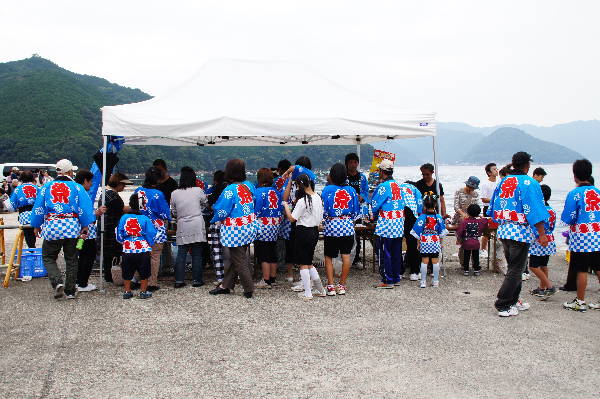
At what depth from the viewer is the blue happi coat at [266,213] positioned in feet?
19.2

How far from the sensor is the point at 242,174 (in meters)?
5.43

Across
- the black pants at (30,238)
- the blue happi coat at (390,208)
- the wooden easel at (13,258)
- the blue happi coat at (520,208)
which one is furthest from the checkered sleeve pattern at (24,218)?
the blue happi coat at (520,208)

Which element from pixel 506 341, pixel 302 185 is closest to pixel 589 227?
pixel 506 341

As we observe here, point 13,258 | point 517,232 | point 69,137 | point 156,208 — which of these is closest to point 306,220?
point 156,208

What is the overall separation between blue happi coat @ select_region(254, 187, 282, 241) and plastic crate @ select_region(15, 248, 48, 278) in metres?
3.31

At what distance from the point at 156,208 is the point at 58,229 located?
1.15 m

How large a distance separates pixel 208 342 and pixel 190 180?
2490mm

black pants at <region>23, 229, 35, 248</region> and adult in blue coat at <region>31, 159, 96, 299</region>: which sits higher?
adult in blue coat at <region>31, 159, 96, 299</region>

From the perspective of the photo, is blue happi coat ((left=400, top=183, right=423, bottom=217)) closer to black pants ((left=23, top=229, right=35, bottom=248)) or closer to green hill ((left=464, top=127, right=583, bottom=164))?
black pants ((left=23, top=229, right=35, bottom=248))

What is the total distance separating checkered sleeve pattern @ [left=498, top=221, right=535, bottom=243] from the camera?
14.8ft

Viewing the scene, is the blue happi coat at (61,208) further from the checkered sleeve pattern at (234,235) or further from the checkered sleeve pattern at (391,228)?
the checkered sleeve pattern at (391,228)

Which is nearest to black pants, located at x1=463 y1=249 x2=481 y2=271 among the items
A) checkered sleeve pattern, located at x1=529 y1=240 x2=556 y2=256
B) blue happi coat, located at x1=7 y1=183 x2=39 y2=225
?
checkered sleeve pattern, located at x1=529 y1=240 x2=556 y2=256

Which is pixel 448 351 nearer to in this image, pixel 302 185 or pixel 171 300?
pixel 302 185

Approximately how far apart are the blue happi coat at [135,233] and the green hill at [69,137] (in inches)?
864
